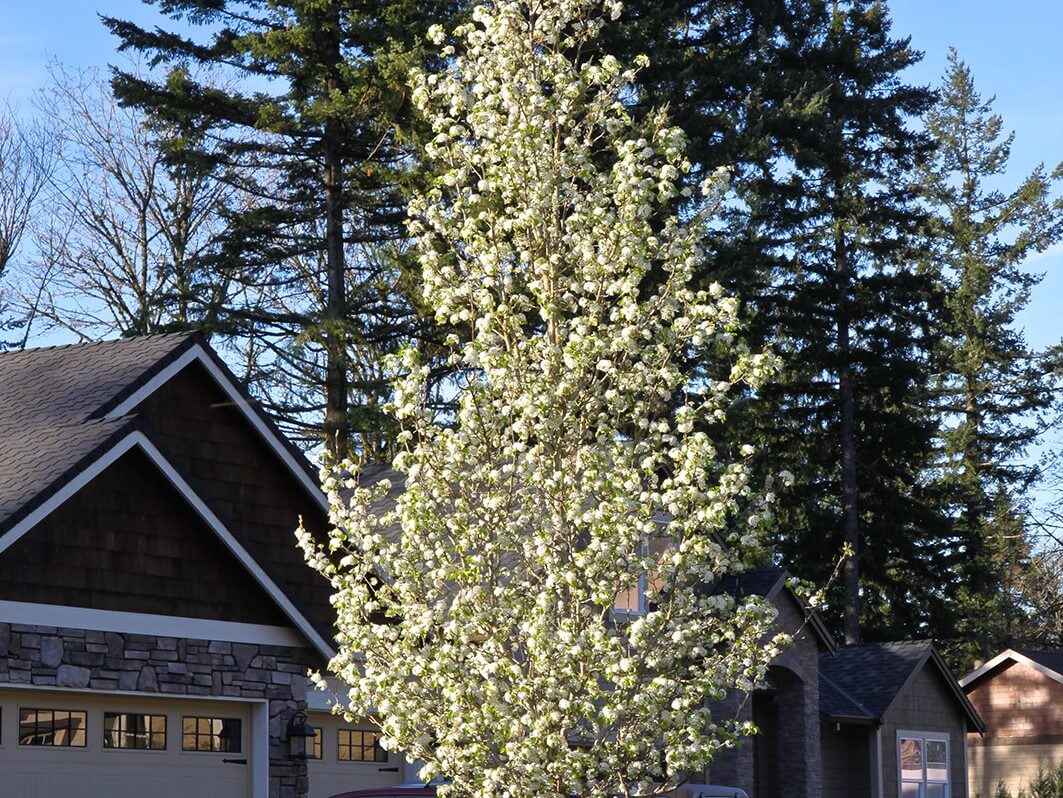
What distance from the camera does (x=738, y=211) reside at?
118 ft

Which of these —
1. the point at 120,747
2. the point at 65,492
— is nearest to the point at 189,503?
the point at 65,492

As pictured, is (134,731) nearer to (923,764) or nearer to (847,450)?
(923,764)

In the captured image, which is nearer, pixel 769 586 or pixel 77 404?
pixel 77 404

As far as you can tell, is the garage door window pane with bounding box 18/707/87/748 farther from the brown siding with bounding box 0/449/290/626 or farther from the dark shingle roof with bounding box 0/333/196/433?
the dark shingle roof with bounding box 0/333/196/433

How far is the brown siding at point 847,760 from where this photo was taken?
30062mm

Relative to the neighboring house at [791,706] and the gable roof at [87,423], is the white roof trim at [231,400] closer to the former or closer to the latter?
the gable roof at [87,423]

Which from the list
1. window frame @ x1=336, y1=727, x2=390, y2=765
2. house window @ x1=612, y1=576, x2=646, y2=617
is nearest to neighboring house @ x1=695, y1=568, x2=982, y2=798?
house window @ x1=612, y1=576, x2=646, y2=617

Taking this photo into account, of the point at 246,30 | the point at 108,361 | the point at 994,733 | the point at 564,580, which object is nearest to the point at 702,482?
the point at 564,580

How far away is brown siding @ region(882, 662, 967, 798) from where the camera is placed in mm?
30328

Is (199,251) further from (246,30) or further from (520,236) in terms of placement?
(520,236)

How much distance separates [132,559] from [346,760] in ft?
15.2

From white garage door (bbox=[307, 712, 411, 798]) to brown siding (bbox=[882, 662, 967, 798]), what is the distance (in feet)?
47.8

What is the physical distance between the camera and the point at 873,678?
3109cm

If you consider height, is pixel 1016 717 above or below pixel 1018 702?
below
